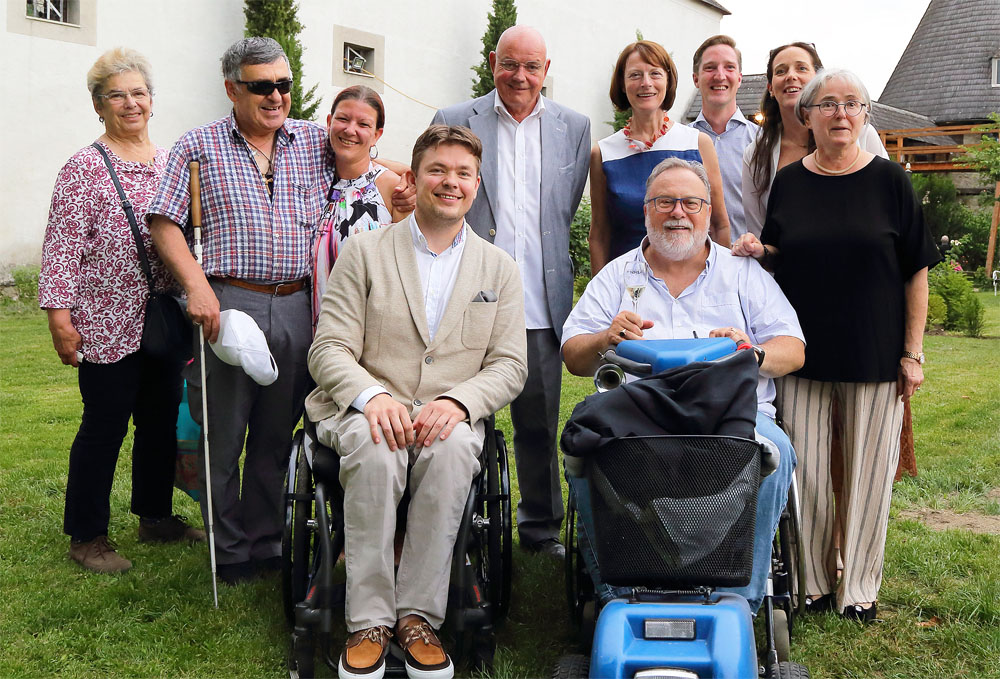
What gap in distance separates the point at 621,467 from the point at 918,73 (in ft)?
115

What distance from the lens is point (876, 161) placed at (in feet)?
10.9

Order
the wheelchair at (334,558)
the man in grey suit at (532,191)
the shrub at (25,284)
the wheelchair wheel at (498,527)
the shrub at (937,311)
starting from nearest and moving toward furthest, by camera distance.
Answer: the wheelchair at (334,558) → the wheelchair wheel at (498,527) → the man in grey suit at (532,191) → the shrub at (25,284) → the shrub at (937,311)

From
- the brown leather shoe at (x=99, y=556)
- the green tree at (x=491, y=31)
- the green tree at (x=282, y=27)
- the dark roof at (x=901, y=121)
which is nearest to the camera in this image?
the brown leather shoe at (x=99, y=556)

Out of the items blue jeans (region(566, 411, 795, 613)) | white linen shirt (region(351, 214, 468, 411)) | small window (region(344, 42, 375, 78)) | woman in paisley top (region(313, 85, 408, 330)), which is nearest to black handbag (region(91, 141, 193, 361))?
woman in paisley top (region(313, 85, 408, 330))

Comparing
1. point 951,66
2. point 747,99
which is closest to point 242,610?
point 747,99

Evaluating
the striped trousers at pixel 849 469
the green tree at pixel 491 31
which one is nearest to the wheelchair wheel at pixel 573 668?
the striped trousers at pixel 849 469

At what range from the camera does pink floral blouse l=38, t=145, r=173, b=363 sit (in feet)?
12.1

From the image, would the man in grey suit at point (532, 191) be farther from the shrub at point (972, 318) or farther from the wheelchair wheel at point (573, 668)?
the shrub at point (972, 318)

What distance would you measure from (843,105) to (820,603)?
1.73 metres

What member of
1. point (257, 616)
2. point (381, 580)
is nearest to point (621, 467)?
point (381, 580)

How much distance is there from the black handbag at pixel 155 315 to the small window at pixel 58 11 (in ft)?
33.0

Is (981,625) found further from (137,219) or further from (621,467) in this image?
(137,219)

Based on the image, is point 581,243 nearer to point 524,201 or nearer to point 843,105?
point 524,201

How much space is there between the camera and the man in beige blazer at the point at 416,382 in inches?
112
